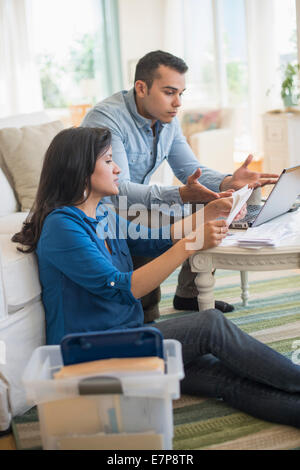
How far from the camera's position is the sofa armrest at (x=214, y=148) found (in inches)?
215

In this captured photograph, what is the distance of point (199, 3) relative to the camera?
6.84 m

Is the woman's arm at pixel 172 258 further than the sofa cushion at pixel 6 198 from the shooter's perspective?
No

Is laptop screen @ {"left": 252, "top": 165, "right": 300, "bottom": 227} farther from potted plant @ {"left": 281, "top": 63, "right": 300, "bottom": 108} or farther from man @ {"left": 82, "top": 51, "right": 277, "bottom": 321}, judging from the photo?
potted plant @ {"left": 281, "top": 63, "right": 300, "bottom": 108}

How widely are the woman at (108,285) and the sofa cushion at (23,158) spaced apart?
1281mm

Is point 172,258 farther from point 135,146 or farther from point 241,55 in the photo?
point 241,55

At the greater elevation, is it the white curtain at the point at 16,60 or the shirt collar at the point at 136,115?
the white curtain at the point at 16,60

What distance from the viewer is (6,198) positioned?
119 inches

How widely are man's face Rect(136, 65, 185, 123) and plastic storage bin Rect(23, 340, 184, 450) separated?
4.47 feet

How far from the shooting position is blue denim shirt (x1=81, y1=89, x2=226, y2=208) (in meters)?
2.27

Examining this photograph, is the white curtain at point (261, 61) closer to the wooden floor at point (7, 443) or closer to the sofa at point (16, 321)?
the sofa at point (16, 321)

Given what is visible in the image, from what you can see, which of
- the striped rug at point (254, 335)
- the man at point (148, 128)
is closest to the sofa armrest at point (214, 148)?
the striped rug at point (254, 335)

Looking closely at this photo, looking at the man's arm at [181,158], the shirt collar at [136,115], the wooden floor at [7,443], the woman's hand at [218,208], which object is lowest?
the wooden floor at [7,443]

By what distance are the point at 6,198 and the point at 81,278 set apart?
1.60 m
